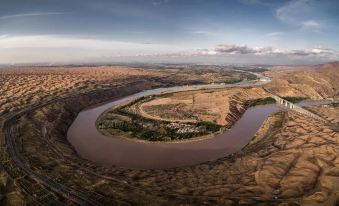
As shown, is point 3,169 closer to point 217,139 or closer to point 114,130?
point 114,130

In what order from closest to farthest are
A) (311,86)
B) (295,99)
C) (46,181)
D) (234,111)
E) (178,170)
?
1. (46,181)
2. (178,170)
3. (234,111)
4. (295,99)
5. (311,86)

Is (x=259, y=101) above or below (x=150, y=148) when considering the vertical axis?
above

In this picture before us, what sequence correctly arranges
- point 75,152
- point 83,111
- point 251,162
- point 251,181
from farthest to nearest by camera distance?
point 83,111 < point 75,152 < point 251,162 < point 251,181

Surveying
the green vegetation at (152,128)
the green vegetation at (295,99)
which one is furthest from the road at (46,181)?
the green vegetation at (295,99)

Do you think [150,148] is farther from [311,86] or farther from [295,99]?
[311,86]

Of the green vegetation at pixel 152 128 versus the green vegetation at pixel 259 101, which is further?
the green vegetation at pixel 259 101

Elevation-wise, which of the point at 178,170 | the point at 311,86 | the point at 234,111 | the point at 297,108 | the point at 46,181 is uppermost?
the point at 311,86

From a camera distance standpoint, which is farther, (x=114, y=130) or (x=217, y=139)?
(x=114, y=130)

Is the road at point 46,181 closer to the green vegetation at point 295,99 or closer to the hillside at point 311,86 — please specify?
the green vegetation at point 295,99

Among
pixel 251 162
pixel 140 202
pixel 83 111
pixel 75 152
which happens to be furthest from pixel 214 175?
pixel 83 111

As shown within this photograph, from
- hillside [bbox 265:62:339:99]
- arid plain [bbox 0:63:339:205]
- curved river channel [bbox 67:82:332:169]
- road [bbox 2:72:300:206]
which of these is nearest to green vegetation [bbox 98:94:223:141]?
curved river channel [bbox 67:82:332:169]

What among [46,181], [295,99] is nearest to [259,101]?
[295,99]
